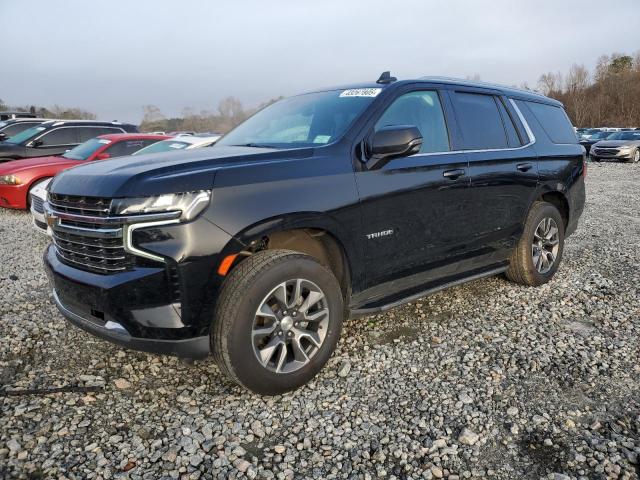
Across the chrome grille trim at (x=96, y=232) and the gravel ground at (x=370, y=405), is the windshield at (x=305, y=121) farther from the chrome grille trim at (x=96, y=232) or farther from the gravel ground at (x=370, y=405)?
the gravel ground at (x=370, y=405)

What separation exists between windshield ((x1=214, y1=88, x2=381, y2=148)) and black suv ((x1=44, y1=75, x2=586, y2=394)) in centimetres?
2

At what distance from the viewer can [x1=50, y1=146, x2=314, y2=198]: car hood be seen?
2.35 m

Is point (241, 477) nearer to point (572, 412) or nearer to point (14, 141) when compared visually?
point (572, 412)

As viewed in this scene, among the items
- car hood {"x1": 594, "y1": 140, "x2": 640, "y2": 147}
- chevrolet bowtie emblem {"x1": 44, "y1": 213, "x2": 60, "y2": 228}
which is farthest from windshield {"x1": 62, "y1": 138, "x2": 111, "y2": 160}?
car hood {"x1": 594, "y1": 140, "x2": 640, "y2": 147}

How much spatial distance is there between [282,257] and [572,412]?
70.8 inches

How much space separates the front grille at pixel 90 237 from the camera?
2.37 metres

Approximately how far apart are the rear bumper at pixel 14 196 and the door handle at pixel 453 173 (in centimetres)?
761

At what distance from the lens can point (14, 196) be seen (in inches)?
320

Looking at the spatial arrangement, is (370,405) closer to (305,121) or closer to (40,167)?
(305,121)

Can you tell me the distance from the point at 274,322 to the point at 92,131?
10.2 m

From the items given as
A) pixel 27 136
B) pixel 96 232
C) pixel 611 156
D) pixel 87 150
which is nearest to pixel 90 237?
pixel 96 232

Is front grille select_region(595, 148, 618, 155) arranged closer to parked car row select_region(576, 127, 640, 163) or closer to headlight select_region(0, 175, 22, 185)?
parked car row select_region(576, 127, 640, 163)

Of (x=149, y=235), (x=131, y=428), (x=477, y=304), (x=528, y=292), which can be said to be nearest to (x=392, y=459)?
(x=131, y=428)

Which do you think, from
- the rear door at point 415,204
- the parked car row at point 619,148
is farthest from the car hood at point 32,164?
the parked car row at point 619,148
